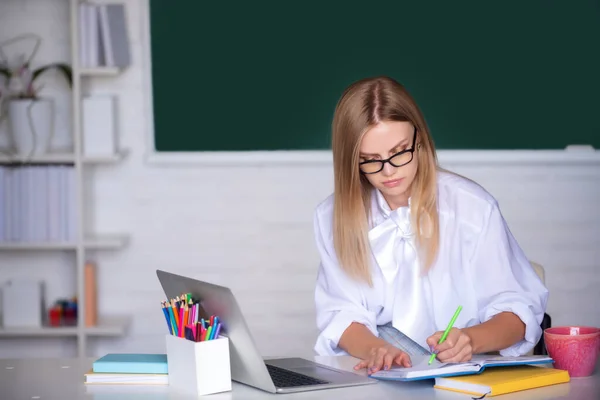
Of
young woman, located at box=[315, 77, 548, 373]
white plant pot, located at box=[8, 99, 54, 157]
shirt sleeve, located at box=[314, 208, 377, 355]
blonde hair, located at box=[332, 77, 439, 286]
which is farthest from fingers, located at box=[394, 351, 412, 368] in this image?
white plant pot, located at box=[8, 99, 54, 157]

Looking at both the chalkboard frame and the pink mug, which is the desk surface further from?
the chalkboard frame

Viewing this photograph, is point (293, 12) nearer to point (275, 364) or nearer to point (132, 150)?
point (132, 150)

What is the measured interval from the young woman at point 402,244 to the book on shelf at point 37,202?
184 cm

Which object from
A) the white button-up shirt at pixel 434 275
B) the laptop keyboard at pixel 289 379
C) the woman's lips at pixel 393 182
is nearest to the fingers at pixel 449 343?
the laptop keyboard at pixel 289 379

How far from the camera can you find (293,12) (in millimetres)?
4148

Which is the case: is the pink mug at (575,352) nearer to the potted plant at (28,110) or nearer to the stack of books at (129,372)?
the stack of books at (129,372)

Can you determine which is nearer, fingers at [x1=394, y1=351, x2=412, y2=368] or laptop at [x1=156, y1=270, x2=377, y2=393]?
laptop at [x1=156, y1=270, x2=377, y2=393]

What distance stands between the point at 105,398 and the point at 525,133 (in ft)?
9.10

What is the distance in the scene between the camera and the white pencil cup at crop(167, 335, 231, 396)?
6.01 ft

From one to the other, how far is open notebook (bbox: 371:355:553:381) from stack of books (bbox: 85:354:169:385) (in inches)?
17.4

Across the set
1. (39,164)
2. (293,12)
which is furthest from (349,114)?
(39,164)

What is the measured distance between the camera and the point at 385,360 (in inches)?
77.9

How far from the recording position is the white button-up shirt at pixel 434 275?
7.63 feet

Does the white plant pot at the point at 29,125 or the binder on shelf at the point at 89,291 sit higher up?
the white plant pot at the point at 29,125
